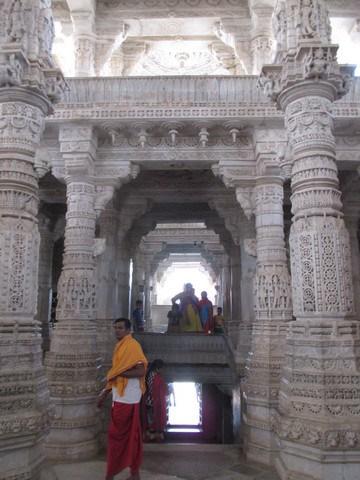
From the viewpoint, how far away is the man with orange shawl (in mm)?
3814


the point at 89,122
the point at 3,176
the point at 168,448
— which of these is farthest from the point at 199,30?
the point at 168,448

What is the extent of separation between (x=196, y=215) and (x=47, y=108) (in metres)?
7.99

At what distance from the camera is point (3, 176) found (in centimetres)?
368

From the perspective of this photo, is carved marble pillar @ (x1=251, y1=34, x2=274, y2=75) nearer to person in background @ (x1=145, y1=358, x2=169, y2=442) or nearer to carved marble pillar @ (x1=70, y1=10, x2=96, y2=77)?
carved marble pillar @ (x1=70, y1=10, x2=96, y2=77)

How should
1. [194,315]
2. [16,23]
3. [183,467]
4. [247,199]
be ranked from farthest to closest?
[194,315] < [247,199] < [183,467] < [16,23]

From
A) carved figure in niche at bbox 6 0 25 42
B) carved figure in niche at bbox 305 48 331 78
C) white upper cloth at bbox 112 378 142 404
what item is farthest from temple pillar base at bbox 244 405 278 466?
carved figure in niche at bbox 6 0 25 42

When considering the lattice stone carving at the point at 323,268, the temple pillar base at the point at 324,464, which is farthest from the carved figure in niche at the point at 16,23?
the temple pillar base at the point at 324,464

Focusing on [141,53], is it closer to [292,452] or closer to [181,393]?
[181,393]

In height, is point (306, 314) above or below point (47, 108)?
below

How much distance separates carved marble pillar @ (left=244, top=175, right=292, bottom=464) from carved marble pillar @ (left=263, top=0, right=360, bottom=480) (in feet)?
6.01

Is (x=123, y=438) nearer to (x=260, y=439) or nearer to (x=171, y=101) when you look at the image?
(x=260, y=439)

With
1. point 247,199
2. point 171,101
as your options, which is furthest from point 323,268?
point 171,101

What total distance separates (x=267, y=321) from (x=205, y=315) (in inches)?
216

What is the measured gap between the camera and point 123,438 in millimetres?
3875
